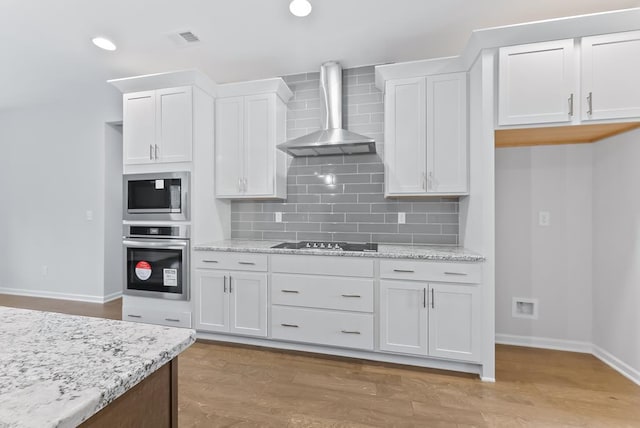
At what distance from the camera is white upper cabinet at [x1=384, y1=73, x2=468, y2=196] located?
8.21 feet

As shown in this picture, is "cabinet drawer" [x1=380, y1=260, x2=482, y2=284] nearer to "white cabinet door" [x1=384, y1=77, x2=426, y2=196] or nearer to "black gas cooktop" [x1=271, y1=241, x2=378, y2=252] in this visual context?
"black gas cooktop" [x1=271, y1=241, x2=378, y2=252]

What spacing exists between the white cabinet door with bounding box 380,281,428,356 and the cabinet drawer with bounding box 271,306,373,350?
0.14m

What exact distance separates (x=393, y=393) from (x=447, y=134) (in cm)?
205

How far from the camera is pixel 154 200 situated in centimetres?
291

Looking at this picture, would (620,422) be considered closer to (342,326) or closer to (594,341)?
(594,341)

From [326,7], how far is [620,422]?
11.1ft

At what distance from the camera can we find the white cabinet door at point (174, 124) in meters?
2.84

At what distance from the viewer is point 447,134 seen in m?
2.53

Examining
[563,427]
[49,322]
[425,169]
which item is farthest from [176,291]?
[563,427]

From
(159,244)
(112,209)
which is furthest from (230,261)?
(112,209)

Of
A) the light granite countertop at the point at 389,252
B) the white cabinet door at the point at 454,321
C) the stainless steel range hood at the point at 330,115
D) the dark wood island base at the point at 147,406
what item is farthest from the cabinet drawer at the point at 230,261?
the dark wood island base at the point at 147,406

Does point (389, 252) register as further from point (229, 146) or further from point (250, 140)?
point (229, 146)

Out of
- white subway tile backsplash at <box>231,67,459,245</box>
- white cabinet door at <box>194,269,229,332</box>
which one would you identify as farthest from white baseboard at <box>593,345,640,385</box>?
white cabinet door at <box>194,269,229,332</box>

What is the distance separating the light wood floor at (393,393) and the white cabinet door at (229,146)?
5.24 feet
